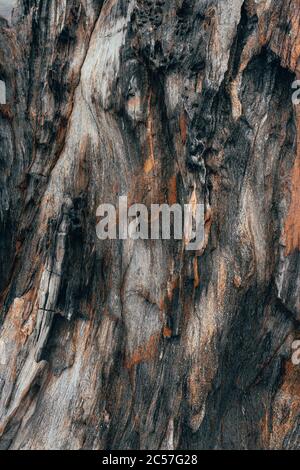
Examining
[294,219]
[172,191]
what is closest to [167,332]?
[172,191]

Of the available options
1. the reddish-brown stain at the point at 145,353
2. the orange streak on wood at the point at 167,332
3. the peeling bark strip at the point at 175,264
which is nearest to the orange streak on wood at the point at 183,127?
the peeling bark strip at the point at 175,264

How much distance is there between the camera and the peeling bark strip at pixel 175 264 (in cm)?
2598

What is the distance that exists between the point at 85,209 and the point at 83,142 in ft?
10.5

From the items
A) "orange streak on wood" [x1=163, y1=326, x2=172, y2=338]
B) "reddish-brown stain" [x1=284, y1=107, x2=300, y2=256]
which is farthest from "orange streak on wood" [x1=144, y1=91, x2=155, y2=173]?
"orange streak on wood" [x1=163, y1=326, x2=172, y2=338]

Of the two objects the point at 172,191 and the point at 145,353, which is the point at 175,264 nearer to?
the point at 172,191

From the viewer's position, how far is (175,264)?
2678 cm

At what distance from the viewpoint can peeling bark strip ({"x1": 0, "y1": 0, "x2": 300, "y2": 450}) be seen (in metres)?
26.0

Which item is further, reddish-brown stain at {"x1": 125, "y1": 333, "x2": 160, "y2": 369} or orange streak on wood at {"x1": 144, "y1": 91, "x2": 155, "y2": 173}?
orange streak on wood at {"x1": 144, "y1": 91, "x2": 155, "y2": 173}

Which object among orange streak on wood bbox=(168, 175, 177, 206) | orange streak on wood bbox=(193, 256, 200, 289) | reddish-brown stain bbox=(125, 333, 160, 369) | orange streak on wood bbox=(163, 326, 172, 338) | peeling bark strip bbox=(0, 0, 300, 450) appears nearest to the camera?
peeling bark strip bbox=(0, 0, 300, 450)

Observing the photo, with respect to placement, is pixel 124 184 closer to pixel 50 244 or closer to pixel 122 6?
pixel 50 244

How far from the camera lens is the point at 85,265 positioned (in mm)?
27578

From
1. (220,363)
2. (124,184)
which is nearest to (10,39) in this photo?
(124,184)

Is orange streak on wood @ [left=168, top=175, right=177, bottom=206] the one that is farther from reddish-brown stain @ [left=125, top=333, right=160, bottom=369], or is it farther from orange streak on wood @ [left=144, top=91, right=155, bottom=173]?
reddish-brown stain @ [left=125, top=333, right=160, bottom=369]

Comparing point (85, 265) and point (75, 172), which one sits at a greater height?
point (75, 172)
